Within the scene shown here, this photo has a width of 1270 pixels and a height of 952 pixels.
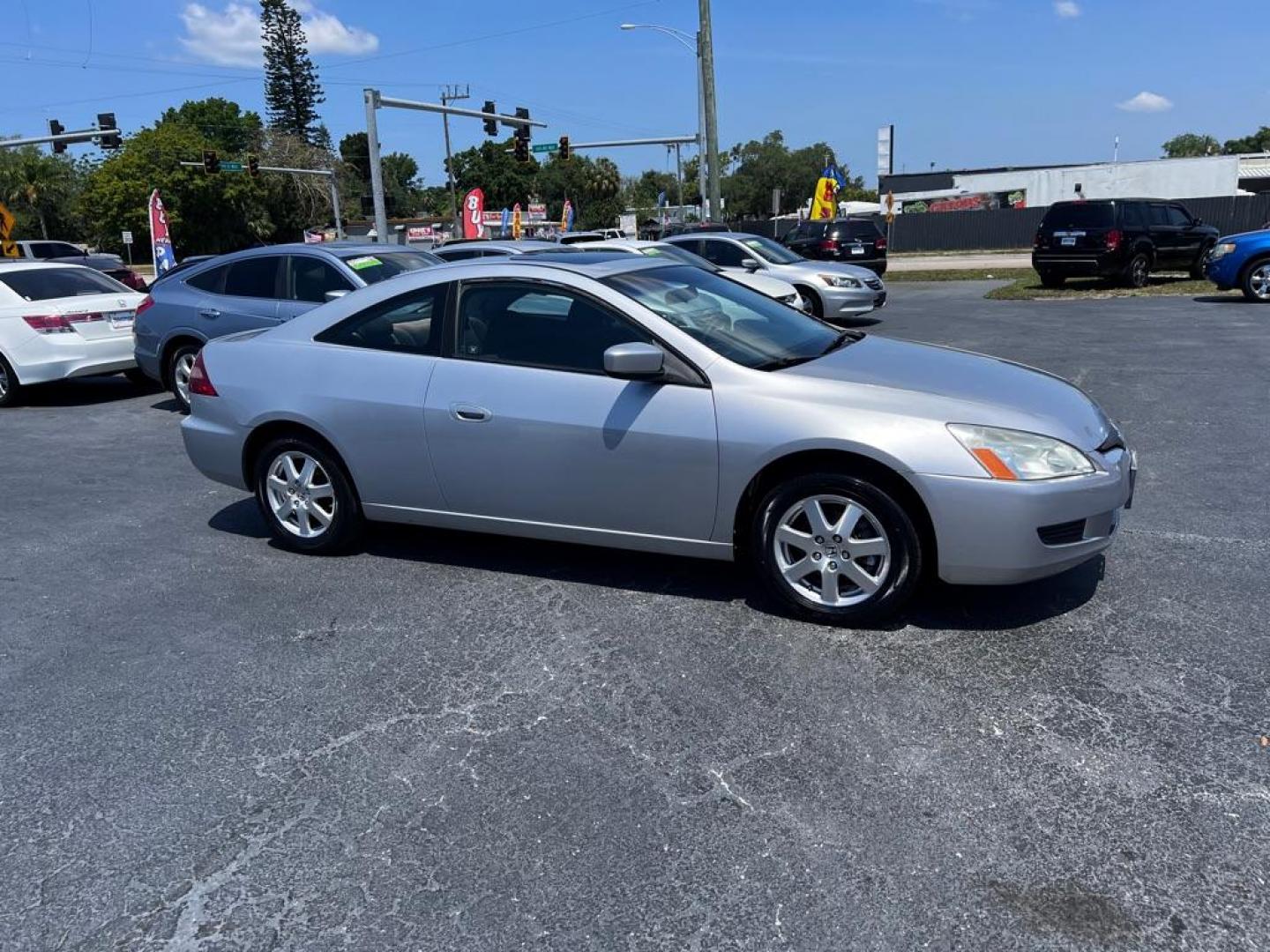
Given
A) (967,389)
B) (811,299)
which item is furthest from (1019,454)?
(811,299)

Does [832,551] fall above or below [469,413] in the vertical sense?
below

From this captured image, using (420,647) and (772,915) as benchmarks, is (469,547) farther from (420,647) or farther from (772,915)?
(772,915)

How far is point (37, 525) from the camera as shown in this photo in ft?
20.9

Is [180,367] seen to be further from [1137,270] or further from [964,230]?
[964,230]

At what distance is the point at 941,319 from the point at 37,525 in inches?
520

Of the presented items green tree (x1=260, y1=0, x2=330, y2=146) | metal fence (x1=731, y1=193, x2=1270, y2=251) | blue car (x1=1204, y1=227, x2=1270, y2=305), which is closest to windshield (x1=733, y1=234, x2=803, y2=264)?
blue car (x1=1204, y1=227, x2=1270, y2=305)

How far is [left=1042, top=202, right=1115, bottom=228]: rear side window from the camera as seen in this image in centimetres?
1902

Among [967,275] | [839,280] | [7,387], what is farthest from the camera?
[967,275]

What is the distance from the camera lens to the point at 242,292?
31.1 feet

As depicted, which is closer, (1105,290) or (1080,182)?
(1105,290)

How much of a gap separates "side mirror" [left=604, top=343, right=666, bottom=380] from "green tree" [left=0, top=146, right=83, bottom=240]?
8653 cm

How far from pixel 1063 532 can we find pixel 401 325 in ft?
10.7

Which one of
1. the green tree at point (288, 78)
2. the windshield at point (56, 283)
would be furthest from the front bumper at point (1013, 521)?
the green tree at point (288, 78)

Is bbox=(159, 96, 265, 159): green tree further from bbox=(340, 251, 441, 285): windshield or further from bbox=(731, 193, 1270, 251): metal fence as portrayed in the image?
bbox=(340, 251, 441, 285): windshield
